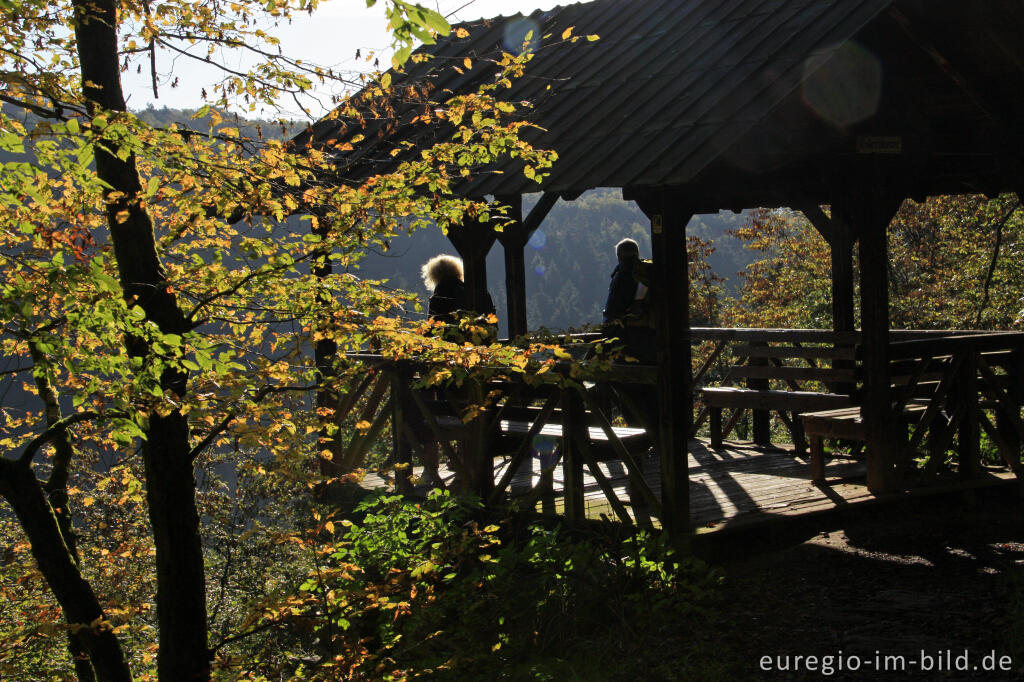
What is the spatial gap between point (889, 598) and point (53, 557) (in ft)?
16.0

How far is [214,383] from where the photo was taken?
13.5ft

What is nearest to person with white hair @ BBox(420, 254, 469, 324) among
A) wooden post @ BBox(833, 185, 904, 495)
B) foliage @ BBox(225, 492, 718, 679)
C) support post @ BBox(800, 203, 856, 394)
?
foliage @ BBox(225, 492, 718, 679)

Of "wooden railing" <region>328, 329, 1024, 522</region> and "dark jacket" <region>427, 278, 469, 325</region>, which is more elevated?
"dark jacket" <region>427, 278, 469, 325</region>

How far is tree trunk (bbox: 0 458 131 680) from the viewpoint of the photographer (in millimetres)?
4215

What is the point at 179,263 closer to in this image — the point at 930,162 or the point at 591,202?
the point at 930,162

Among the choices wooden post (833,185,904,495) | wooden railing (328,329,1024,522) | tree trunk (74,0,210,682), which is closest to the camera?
tree trunk (74,0,210,682)

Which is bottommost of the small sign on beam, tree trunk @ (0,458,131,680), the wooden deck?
the wooden deck

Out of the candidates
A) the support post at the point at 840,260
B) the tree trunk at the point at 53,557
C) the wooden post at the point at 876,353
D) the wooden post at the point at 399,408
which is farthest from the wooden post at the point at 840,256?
the tree trunk at the point at 53,557

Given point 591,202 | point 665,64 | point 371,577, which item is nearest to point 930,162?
point 665,64

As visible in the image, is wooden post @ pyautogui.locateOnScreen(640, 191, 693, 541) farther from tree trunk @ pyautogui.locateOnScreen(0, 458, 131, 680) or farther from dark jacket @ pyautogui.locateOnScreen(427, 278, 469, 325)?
tree trunk @ pyautogui.locateOnScreen(0, 458, 131, 680)

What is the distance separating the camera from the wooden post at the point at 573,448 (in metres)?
7.12

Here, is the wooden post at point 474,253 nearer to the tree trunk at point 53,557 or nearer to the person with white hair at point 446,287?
the person with white hair at point 446,287

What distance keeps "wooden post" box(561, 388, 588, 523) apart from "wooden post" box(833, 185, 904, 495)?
235cm

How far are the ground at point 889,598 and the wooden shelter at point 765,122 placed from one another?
61 cm
